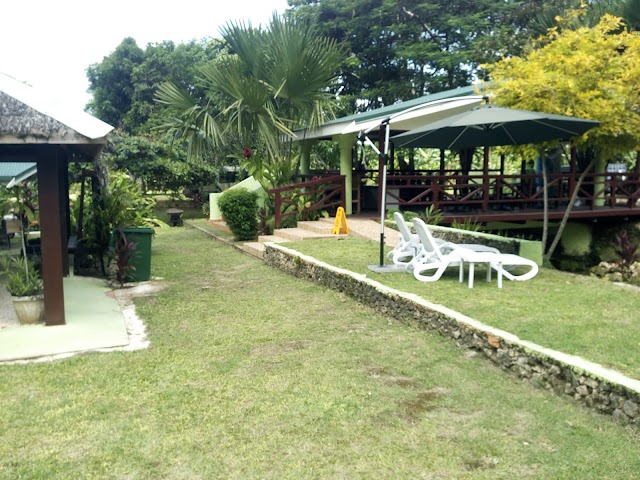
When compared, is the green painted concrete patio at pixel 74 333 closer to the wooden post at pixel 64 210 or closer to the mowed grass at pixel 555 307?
the wooden post at pixel 64 210

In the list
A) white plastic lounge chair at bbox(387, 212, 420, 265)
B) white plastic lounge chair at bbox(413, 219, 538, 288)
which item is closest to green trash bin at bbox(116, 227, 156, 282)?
white plastic lounge chair at bbox(387, 212, 420, 265)

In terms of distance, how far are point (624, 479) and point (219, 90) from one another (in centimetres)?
1314

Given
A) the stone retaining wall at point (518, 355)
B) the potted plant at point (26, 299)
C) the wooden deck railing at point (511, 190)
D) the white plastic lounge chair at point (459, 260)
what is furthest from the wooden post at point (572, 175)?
the potted plant at point (26, 299)

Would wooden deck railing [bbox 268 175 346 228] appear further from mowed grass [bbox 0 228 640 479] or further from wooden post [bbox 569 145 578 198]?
mowed grass [bbox 0 228 640 479]

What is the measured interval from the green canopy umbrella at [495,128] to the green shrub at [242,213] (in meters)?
5.48

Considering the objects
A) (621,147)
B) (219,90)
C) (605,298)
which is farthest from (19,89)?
(621,147)

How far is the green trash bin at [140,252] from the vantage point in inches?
356

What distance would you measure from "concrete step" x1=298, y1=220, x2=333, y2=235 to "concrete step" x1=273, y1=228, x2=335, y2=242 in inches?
4.7

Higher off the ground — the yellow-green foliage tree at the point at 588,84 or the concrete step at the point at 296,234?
the yellow-green foliage tree at the point at 588,84

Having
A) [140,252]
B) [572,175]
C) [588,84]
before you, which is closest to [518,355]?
[140,252]

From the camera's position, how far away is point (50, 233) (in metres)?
6.29

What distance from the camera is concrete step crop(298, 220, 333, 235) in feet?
40.7

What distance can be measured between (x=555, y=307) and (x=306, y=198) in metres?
8.92

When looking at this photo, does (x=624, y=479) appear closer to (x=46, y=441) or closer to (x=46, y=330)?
(x=46, y=441)
